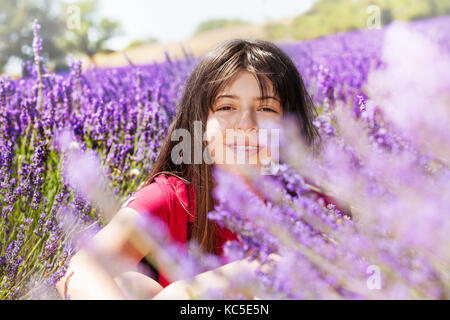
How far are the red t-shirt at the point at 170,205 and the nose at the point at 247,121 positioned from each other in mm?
278

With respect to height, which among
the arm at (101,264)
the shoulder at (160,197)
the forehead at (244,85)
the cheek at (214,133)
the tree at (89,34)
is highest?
the tree at (89,34)

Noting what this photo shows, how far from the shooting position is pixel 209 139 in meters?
1.32

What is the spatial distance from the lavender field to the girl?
103mm

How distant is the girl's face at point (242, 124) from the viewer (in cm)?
121

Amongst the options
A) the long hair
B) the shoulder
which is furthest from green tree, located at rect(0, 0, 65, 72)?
the shoulder

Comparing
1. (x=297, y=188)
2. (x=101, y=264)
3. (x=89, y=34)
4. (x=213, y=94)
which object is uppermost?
(x=89, y=34)

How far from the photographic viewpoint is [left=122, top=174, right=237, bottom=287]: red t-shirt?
1.18 metres

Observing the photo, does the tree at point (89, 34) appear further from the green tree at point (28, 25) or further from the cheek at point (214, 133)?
the cheek at point (214, 133)

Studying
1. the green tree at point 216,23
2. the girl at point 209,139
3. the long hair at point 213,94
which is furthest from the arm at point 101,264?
the green tree at point 216,23

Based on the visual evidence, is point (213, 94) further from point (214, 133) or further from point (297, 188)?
point (297, 188)

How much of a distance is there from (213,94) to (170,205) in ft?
1.17

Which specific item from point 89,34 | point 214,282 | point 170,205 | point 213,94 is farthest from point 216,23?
point 214,282

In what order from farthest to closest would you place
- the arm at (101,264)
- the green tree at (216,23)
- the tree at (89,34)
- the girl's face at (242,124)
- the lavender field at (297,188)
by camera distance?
the green tree at (216,23)
the tree at (89,34)
the girl's face at (242,124)
the arm at (101,264)
the lavender field at (297,188)
